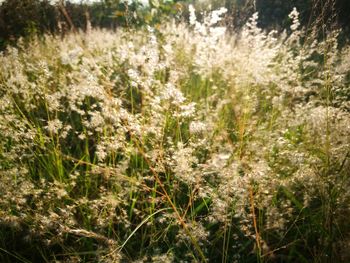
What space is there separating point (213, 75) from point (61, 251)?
8.15ft

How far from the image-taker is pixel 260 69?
2590mm

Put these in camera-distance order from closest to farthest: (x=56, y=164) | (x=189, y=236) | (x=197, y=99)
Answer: (x=189, y=236)
(x=56, y=164)
(x=197, y=99)

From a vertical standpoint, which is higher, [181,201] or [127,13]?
[127,13]

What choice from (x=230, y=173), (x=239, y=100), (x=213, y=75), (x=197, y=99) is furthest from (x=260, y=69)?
(x=230, y=173)

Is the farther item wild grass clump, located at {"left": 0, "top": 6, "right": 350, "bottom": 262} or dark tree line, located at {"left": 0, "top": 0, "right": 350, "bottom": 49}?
dark tree line, located at {"left": 0, "top": 0, "right": 350, "bottom": 49}

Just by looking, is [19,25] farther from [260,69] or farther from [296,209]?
[296,209]

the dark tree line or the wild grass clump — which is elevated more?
the dark tree line

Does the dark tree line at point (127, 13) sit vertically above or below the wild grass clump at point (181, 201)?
above

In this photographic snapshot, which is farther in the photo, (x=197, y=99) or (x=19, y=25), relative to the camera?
(x=19, y=25)

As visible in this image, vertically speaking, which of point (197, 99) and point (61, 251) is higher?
point (197, 99)

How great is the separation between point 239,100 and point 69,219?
72.4 inches

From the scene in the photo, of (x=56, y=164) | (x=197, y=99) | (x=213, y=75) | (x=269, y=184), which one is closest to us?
(x=269, y=184)

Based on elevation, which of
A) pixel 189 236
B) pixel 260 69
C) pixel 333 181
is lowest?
pixel 189 236

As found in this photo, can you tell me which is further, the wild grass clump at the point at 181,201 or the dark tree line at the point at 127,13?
the dark tree line at the point at 127,13
